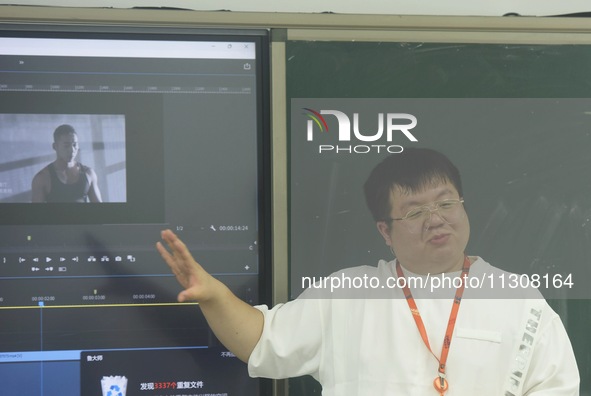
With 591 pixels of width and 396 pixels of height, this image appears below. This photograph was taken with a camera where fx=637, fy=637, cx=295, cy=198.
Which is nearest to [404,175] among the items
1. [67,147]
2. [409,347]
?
[409,347]

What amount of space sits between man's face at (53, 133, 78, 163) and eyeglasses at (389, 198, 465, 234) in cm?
70

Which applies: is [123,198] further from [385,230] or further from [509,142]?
[509,142]

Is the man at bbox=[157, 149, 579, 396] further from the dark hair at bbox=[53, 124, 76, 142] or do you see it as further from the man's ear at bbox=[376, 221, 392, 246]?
the dark hair at bbox=[53, 124, 76, 142]

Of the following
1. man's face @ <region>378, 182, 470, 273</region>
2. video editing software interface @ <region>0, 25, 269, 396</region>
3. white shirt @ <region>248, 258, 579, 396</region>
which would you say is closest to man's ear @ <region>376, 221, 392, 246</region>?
man's face @ <region>378, 182, 470, 273</region>

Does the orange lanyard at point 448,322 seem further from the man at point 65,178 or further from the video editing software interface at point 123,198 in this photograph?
the man at point 65,178

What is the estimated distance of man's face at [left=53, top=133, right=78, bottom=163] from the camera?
135cm

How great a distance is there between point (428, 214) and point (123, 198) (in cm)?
65

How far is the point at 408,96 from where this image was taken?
4.67 feet

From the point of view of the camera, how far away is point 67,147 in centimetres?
135

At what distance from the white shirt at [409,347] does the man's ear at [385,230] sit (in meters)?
0.11

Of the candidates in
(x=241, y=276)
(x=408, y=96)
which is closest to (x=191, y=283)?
(x=241, y=276)

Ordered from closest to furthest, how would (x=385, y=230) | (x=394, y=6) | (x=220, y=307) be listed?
1. (x=220, y=307)
2. (x=385, y=230)
3. (x=394, y=6)

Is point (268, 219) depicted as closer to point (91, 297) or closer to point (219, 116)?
point (219, 116)

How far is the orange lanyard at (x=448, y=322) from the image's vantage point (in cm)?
128
